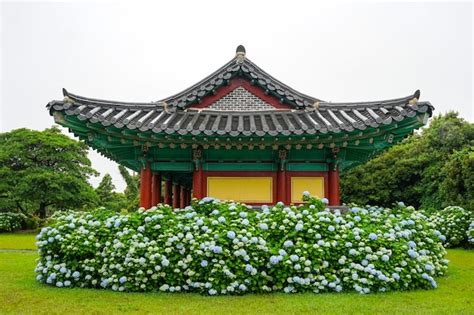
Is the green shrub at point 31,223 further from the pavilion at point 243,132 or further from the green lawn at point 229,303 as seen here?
the green lawn at point 229,303

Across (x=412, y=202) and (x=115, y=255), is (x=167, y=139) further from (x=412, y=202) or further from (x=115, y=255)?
(x=412, y=202)

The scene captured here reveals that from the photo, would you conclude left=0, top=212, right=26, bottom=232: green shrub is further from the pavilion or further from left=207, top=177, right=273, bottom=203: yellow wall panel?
left=207, top=177, right=273, bottom=203: yellow wall panel

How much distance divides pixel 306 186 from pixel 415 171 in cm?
2652

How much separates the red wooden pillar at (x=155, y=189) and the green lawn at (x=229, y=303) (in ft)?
10.3

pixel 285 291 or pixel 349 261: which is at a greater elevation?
pixel 349 261

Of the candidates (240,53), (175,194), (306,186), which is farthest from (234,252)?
(175,194)

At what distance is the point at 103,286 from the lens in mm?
7926

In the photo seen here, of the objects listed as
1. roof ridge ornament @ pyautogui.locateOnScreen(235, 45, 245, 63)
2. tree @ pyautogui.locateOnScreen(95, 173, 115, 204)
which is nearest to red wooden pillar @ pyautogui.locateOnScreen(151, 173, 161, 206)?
roof ridge ornament @ pyautogui.locateOnScreen(235, 45, 245, 63)

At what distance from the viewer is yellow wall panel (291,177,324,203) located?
399 inches

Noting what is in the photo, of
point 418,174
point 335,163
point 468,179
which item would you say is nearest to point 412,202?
point 418,174

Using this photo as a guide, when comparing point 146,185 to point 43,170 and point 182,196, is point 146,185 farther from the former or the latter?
point 43,170

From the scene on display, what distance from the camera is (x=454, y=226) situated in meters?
19.8

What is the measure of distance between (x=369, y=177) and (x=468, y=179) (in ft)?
37.8

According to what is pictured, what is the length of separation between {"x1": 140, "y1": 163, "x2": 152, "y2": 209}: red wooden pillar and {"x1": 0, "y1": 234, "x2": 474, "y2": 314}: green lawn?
2796 millimetres
